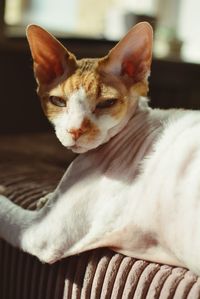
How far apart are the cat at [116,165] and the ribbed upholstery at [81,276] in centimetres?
2

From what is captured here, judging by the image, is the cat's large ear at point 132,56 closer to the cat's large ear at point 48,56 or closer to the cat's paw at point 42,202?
the cat's large ear at point 48,56

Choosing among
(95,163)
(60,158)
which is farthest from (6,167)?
(95,163)

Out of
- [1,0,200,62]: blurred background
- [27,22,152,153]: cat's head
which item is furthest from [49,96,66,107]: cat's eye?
[1,0,200,62]: blurred background

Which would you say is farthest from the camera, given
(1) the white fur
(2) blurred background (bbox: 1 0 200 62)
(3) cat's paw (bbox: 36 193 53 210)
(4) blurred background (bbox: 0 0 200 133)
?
(2) blurred background (bbox: 1 0 200 62)

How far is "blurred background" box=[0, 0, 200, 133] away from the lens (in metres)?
1.69

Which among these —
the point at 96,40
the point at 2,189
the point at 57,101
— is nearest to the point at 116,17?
→ the point at 96,40

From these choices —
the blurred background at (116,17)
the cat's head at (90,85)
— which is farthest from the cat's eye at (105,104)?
the blurred background at (116,17)

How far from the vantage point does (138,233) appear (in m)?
0.74

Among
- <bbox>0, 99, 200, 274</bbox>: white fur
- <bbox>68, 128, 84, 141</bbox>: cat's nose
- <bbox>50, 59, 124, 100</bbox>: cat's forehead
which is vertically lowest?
<bbox>0, 99, 200, 274</bbox>: white fur

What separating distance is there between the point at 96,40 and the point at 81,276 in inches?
45.3

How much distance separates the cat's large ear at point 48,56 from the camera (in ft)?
2.64

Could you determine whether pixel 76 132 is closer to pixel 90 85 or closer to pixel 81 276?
pixel 90 85

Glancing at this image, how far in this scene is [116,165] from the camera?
0.79 meters

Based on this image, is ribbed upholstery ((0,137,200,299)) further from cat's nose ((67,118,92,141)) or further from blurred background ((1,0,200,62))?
blurred background ((1,0,200,62))
